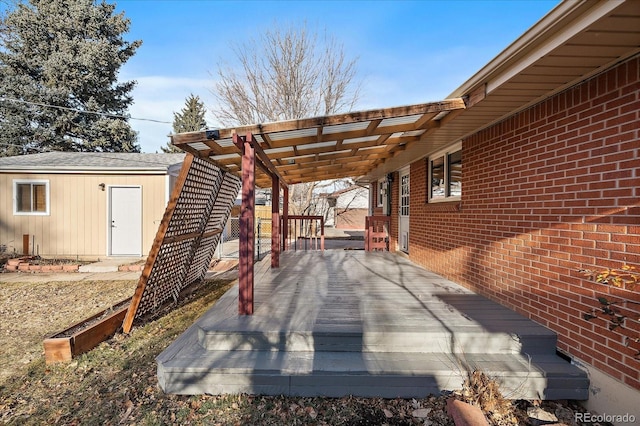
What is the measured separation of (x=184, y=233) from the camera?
4805 millimetres

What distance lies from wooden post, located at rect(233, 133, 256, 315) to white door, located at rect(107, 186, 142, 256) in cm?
789

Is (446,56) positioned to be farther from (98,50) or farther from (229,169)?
(98,50)

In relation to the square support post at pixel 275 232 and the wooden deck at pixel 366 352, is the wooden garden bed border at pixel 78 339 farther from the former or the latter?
the square support post at pixel 275 232

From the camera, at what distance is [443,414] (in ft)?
7.98

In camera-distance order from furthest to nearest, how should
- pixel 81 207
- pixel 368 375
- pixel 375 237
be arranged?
pixel 81 207
pixel 375 237
pixel 368 375

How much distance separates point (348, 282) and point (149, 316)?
3080 mm

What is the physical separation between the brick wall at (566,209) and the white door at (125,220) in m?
9.46

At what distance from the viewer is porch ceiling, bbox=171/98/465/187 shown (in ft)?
11.0

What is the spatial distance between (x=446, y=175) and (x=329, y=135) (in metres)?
2.54

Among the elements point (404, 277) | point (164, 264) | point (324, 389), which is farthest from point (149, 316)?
point (404, 277)

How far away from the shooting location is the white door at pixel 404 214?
308 inches

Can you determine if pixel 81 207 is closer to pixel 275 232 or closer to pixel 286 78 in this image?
pixel 275 232

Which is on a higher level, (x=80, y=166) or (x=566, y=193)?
(x=80, y=166)

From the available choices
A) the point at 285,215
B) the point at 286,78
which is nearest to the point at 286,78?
the point at 286,78
